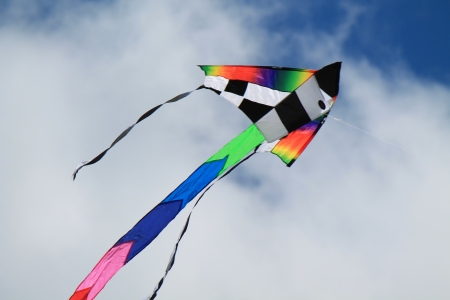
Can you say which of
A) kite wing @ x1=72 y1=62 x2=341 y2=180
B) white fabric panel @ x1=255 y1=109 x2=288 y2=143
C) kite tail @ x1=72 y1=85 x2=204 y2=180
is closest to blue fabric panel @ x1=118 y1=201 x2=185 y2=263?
kite tail @ x1=72 y1=85 x2=204 y2=180

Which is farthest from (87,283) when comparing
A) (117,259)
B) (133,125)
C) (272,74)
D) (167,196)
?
(272,74)

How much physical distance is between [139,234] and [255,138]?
3.26m

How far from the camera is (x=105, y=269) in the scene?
10875 mm

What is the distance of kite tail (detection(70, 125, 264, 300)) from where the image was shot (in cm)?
1074

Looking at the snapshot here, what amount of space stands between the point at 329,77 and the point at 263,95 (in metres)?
1.58

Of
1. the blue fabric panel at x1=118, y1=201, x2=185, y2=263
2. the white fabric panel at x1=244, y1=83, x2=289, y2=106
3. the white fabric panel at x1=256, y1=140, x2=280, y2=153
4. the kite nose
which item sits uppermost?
the white fabric panel at x1=244, y1=83, x2=289, y2=106

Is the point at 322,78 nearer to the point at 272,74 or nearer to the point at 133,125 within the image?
the point at 272,74

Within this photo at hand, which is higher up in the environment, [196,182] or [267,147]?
[267,147]

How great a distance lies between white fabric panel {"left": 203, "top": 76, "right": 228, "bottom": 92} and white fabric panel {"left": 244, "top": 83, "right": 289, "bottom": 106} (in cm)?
51

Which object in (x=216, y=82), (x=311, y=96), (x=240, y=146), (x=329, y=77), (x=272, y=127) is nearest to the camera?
(x=329, y=77)

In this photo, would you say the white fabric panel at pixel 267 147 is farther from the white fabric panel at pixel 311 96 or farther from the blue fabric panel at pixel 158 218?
the blue fabric panel at pixel 158 218

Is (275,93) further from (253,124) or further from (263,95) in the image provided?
(253,124)

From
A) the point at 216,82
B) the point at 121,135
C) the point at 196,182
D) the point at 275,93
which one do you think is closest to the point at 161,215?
the point at 196,182

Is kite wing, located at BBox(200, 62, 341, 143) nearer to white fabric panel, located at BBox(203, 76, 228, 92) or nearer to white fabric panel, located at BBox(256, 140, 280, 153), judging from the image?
white fabric panel, located at BBox(203, 76, 228, 92)
